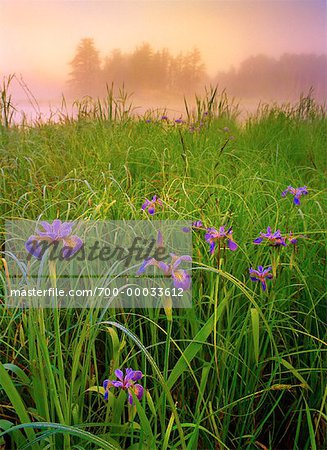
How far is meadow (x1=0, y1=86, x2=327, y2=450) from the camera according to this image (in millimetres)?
1028

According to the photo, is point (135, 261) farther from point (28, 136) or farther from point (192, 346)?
point (28, 136)

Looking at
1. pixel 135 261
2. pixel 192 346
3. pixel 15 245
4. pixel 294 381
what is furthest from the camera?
pixel 15 245

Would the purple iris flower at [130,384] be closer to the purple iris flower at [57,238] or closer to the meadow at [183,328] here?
the meadow at [183,328]

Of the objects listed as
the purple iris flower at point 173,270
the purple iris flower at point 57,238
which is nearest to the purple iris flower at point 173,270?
the purple iris flower at point 173,270

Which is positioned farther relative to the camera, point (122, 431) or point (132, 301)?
point (132, 301)

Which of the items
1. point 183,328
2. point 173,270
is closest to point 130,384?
point 173,270

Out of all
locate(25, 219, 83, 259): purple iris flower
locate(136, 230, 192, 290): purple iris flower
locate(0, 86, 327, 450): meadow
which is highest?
locate(25, 219, 83, 259): purple iris flower

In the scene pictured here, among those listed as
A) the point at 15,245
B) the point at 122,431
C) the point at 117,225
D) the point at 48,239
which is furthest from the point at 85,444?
the point at 15,245

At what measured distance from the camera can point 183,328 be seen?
134cm

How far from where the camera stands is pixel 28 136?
11.8ft

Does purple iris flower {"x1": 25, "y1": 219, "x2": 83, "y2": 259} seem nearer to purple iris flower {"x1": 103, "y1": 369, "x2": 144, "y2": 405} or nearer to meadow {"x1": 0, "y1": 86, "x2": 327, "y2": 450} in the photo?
meadow {"x1": 0, "y1": 86, "x2": 327, "y2": 450}

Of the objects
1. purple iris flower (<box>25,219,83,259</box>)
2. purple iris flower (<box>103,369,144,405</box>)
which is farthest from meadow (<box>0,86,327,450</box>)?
purple iris flower (<box>25,219,83,259</box>)

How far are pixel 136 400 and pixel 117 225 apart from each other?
0.84m

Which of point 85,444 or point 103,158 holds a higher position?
point 103,158
